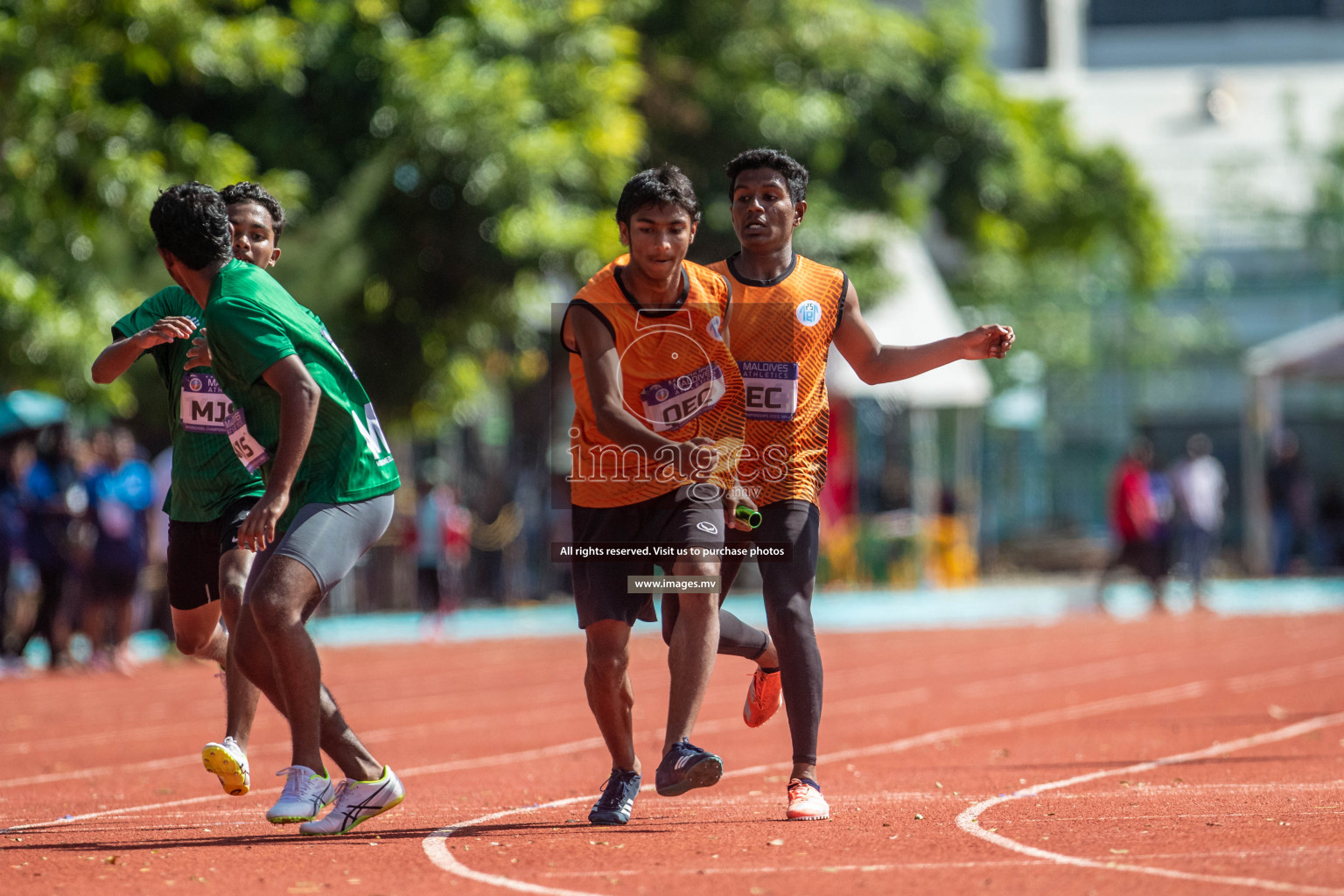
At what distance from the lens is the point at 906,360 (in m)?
6.38

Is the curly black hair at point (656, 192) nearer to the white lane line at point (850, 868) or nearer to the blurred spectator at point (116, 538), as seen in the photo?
the white lane line at point (850, 868)

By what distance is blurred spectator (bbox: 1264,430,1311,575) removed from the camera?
27.6 meters

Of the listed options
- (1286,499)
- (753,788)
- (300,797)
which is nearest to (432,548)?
(1286,499)

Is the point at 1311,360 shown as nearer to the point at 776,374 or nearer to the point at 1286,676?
the point at 1286,676

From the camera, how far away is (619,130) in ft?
65.9

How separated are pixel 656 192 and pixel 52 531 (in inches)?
428

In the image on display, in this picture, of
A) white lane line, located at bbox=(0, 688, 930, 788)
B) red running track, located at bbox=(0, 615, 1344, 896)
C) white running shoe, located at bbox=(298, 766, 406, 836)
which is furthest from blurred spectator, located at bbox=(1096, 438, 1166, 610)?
white running shoe, located at bbox=(298, 766, 406, 836)

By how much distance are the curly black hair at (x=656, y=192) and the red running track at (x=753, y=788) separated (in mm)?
1917

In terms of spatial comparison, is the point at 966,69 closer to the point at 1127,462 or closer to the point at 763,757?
the point at 1127,462

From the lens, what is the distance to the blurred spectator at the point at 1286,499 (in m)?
27.6

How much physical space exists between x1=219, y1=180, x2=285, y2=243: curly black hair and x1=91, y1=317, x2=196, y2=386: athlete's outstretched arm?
445 mm

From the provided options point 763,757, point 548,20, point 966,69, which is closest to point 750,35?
point 966,69

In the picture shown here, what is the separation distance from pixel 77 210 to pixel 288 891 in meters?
10.6

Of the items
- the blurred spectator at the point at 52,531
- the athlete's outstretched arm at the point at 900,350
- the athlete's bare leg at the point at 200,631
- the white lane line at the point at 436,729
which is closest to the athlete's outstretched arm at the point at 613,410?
the athlete's outstretched arm at the point at 900,350
